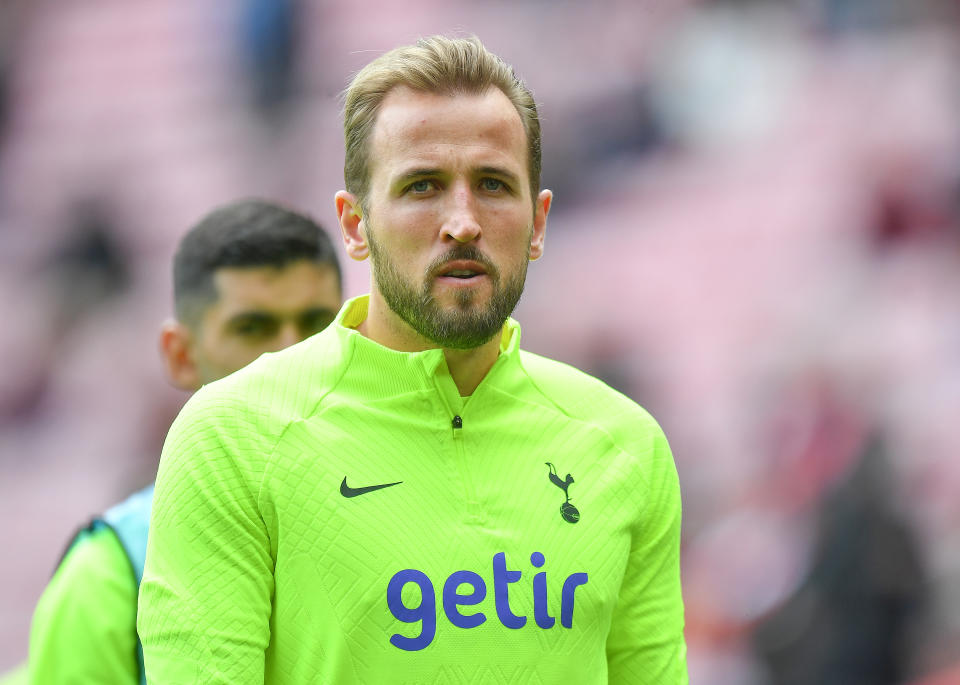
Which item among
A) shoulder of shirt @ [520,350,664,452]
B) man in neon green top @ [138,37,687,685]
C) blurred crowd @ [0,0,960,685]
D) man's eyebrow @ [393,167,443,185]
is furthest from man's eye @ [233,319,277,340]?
blurred crowd @ [0,0,960,685]

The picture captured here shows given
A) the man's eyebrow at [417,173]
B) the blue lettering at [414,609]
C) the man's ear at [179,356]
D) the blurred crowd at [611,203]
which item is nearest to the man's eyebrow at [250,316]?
the man's ear at [179,356]

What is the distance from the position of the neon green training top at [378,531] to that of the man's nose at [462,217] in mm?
176

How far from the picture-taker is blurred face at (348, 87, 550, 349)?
1730 mm

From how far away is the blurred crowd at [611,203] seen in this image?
17.3 feet

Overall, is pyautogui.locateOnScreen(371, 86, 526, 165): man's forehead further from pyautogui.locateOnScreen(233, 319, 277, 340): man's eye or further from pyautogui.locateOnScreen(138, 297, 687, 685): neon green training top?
pyautogui.locateOnScreen(233, 319, 277, 340): man's eye

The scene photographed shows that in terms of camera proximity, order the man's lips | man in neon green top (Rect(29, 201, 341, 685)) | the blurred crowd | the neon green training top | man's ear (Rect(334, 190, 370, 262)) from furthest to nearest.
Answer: the blurred crowd
man in neon green top (Rect(29, 201, 341, 685))
man's ear (Rect(334, 190, 370, 262))
the man's lips
the neon green training top

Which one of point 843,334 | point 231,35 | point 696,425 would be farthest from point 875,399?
point 231,35

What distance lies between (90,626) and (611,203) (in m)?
3.70

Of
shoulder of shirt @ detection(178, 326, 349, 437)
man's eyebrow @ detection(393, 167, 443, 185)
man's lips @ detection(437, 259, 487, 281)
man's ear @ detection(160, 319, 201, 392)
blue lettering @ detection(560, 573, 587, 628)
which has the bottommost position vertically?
blue lettering @ detection(560, 573, 587, 628)

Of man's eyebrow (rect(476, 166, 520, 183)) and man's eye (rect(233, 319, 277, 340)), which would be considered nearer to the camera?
man's eyebrow (rect(476, 166, 520, 183))

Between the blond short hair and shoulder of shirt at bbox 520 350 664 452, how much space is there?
0.29 m

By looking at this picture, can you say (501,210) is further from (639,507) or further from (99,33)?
(99,33)

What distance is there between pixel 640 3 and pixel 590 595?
4138mm

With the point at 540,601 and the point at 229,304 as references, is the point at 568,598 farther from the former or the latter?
the point at 229,304
